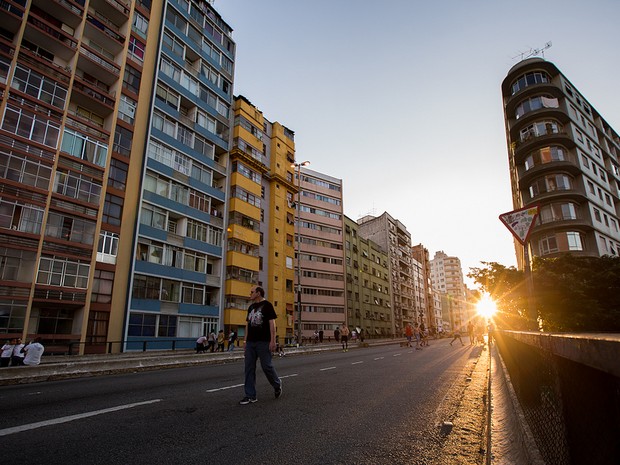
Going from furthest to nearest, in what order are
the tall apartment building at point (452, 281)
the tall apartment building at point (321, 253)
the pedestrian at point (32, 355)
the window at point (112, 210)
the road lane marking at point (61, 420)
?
1. the tall apartment building at point (452, 281)
2. the tall apartment building at point (321, 253)
3. the window at point (112, 210)
4. the pedestrian at point (32, 355)
5. the road lane marking at point (61, 420)

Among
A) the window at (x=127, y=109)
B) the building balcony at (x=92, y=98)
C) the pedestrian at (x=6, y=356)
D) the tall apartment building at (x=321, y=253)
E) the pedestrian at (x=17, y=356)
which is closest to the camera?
the pedestrian at (x=6, y=356)

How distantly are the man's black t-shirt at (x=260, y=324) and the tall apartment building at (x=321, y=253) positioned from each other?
49.9 meters

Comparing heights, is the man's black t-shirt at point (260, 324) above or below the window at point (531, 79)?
below

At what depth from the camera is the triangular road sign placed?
7.34 m

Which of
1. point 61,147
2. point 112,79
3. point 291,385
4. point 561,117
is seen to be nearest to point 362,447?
point 291,385

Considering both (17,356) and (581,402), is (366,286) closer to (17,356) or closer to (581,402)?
(17,356)

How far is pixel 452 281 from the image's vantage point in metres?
170

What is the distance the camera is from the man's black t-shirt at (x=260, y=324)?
643cm

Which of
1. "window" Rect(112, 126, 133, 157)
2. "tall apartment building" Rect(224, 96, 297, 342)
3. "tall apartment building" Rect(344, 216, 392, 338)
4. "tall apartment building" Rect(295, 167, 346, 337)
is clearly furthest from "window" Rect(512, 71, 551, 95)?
"window" Rect(112, 126, 133, 157)

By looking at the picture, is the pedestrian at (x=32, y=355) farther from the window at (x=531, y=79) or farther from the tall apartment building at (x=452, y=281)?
the tall apartment building at (x=452, y=281)

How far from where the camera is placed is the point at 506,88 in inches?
1583

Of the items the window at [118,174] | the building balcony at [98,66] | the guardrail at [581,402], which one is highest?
the building balcony at [98,66]

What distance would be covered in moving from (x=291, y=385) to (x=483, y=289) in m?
23.4

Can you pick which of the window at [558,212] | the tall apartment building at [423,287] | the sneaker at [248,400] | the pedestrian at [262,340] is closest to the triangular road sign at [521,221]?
the pedestrian at [262,340]
